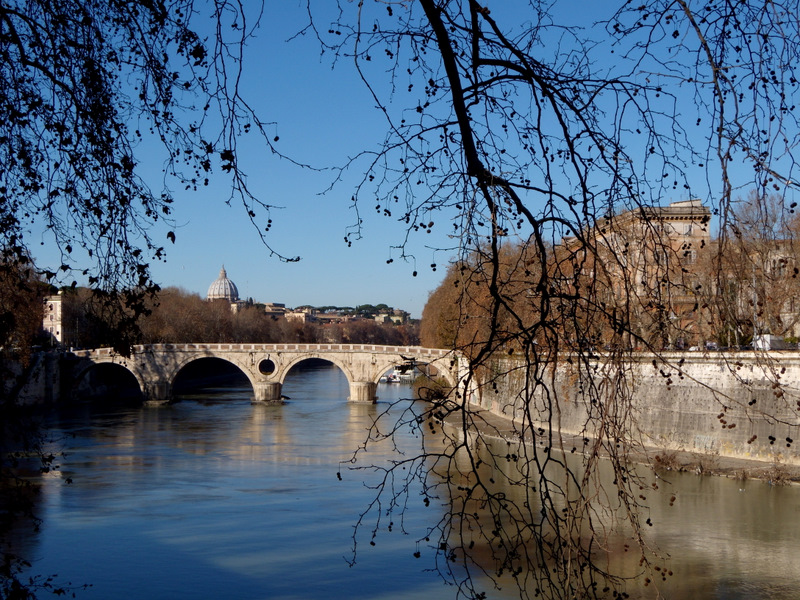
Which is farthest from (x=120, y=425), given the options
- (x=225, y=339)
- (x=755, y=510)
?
(x=225, y=339)

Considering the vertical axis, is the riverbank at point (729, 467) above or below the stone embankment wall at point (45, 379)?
below

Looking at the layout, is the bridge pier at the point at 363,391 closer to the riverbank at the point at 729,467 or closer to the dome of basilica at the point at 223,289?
the riverbank at the point at 729,467

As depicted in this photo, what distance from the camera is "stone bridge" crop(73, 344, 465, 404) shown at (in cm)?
3188

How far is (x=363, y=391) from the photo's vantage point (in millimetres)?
31641

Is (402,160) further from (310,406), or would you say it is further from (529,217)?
(310,406)

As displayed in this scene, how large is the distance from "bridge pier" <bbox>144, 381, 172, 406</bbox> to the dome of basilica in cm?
5337

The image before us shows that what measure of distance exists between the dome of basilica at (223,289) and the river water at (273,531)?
6758cm

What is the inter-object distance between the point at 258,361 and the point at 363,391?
15.3 feet

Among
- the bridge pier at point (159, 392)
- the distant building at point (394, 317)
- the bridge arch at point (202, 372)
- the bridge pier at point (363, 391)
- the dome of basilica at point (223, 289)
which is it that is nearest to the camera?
the bridge pier at point (363, 391)

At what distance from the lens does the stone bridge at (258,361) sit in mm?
31875

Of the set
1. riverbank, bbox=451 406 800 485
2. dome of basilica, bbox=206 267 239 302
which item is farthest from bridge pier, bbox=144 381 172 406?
dome of basilica, bbox=206 267 239 302

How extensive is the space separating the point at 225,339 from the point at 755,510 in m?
36.2

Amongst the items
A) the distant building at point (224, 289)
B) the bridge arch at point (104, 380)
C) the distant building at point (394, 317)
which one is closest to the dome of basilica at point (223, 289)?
the distant building at point (224, 289)

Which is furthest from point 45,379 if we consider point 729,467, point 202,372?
point 729,467
